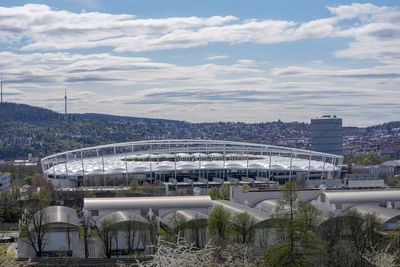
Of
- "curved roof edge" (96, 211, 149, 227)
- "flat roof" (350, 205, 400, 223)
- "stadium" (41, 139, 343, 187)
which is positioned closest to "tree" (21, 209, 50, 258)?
"curved roof edge" (96, 211, 149, 227)

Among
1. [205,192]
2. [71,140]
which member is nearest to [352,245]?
[205,192]

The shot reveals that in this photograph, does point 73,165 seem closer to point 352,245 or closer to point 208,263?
point 352,245

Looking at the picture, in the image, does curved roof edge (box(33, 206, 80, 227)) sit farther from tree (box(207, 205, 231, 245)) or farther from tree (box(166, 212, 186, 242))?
tree (box(207, 205, 231, 245))

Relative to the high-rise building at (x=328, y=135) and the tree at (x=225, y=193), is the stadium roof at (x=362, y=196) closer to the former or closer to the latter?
the tree at (x=225, y=193)

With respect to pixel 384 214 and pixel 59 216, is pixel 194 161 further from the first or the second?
pixel 59 216

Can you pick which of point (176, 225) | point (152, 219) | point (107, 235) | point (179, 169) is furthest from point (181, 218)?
point (179, 169)

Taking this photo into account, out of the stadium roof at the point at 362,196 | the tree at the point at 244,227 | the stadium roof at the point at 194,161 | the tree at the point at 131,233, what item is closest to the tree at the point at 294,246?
the tree at the point at 244,227
